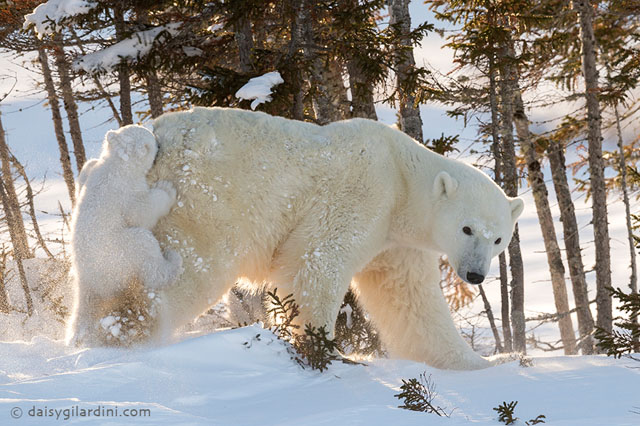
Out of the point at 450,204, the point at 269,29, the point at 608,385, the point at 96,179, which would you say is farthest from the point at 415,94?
the point at 608,385

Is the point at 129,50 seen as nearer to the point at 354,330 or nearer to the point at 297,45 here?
the point at 297,45

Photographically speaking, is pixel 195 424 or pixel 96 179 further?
pixel 96 179

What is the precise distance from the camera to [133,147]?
5277 mm

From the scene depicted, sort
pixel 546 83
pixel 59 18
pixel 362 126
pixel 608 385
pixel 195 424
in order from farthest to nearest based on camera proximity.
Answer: pixel 546 83 < pixel 59 18 < pixel 362 126 < pixel 608 385 < pixel 195 424

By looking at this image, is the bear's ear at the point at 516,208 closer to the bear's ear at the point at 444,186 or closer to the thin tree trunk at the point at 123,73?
the bear's ear at the point at 444,186

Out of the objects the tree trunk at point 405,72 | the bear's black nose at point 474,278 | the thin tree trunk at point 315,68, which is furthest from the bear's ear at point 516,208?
the thin tree trunk at point 315,68

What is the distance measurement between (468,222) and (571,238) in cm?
1041

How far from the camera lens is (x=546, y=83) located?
1423 centimetres

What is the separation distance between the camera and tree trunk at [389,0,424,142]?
932cm

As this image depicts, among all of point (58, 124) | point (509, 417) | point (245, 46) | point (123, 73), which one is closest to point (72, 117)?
point (58, 124)

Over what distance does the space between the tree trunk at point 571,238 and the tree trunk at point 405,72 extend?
18.2 ft

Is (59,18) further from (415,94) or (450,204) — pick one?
(450,204)

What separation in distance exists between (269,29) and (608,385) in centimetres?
879
